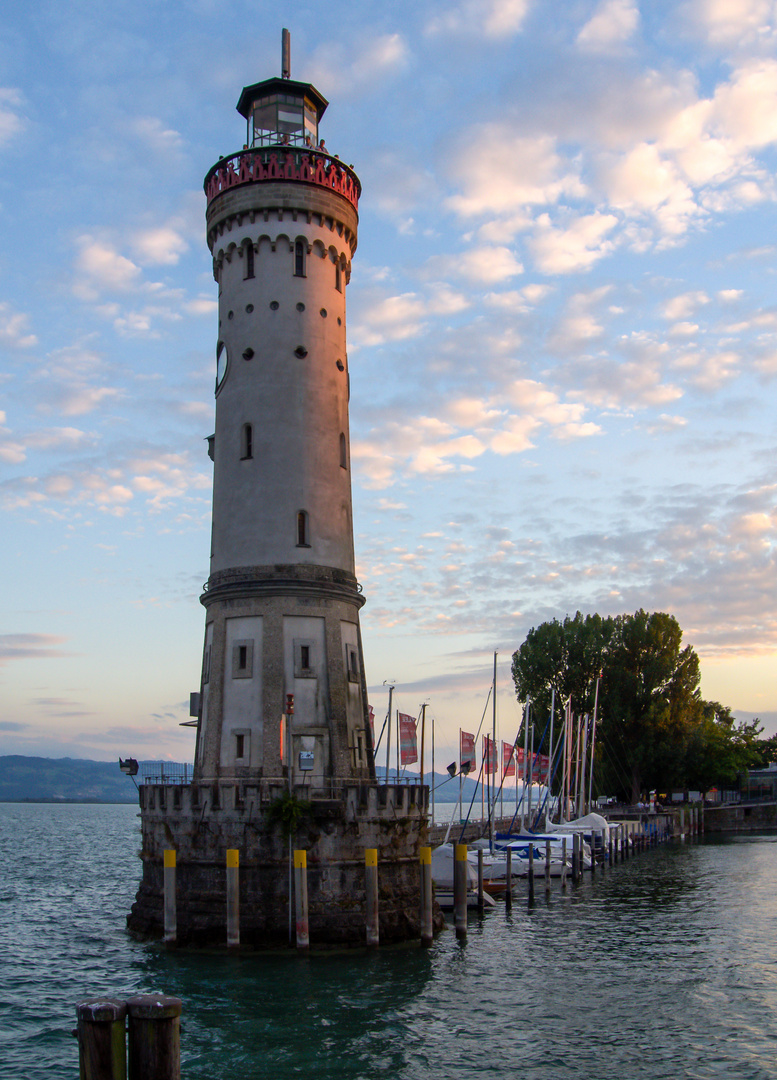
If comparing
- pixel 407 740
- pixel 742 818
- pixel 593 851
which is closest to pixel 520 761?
pixel 593 851

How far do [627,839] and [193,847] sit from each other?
57.2 metres

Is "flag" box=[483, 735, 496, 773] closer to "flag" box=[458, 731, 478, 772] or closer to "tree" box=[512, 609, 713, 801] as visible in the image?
"flag" box=[458, 731, 478, 772]

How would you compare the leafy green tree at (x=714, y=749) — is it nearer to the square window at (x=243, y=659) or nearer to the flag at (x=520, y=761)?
the flag at (x=520, y=761)

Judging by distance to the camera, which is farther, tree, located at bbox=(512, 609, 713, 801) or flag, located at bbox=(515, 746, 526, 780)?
tree, located at bbox=(512, 609, 713, 801)

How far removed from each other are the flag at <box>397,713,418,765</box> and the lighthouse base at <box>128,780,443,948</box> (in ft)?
47.5

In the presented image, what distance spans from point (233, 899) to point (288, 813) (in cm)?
345

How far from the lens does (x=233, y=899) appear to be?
34594mm

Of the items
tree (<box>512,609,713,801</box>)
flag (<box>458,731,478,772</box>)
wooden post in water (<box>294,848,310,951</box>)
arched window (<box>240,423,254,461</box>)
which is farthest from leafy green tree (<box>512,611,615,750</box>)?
wooden post in water (<box>294,848,310,951</box>)

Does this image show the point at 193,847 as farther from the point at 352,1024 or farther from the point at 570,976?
the point at 570,976

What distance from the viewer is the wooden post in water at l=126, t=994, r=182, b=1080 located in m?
14.6

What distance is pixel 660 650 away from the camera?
107312 millimetres

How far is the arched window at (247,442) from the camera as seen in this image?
4372 centimetres

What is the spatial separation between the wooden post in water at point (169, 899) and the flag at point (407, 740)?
18.4 m

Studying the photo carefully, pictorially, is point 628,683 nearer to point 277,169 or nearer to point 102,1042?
point 277,169
